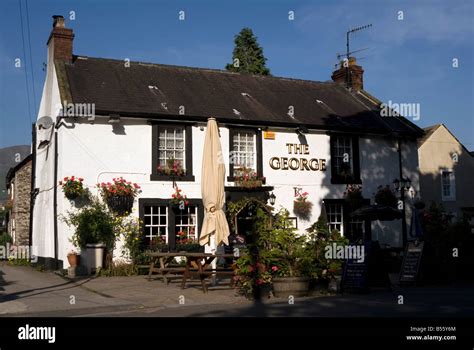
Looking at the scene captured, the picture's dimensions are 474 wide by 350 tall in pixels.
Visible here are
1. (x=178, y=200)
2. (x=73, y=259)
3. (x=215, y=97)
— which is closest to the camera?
(x=73, y=259)

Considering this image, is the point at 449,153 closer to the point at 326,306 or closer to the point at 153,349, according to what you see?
the point at 326,306

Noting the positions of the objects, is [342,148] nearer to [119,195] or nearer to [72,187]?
[119,195]

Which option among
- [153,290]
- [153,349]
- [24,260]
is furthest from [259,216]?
[24,260]

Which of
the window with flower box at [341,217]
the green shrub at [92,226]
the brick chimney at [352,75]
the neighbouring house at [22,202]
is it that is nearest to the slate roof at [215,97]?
the brick chimney at [352,75]

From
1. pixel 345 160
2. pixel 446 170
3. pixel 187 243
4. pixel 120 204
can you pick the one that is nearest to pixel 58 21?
pixel 120 204

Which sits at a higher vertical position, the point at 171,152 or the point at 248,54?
the point at 248,54

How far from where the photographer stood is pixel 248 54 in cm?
3753

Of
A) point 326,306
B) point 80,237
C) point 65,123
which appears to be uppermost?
point 65,123

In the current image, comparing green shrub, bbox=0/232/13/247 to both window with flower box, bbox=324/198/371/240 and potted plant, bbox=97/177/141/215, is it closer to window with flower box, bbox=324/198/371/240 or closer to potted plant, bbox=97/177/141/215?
potted plant, bbox=97/177/141/215

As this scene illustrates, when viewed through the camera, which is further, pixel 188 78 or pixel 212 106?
pixel 188 78

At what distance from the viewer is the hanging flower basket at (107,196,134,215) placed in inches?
719

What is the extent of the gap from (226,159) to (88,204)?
16.6 ft

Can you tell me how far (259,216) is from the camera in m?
13.0

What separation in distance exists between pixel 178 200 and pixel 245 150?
3401 millimetres
